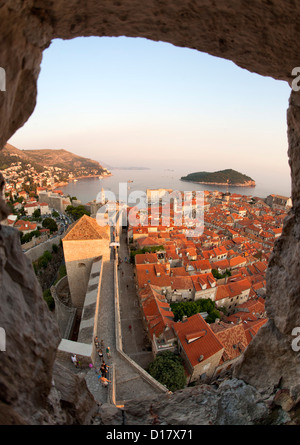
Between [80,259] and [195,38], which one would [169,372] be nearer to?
[80,259]

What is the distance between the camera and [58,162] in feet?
476

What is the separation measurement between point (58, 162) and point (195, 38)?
515 ft

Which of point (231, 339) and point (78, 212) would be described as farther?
point (78, 212)

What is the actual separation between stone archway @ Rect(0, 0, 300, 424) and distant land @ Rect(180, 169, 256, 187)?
112 metres

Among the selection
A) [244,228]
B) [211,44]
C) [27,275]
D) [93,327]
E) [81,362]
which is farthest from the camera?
[244,228]

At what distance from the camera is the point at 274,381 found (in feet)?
10.1

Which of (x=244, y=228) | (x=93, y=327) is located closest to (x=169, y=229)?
(x=244, y=228)

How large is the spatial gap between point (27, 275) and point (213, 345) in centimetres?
1143

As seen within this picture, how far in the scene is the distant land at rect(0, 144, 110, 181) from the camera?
99.4 m

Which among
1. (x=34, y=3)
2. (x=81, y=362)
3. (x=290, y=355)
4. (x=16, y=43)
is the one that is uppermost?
(x=34, y=3)

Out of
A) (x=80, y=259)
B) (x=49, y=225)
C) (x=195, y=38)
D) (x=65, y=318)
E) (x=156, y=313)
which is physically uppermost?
(x=195, y=38)

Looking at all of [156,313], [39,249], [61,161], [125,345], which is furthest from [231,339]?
[61,161]

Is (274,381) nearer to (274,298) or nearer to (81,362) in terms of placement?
(274,298)
